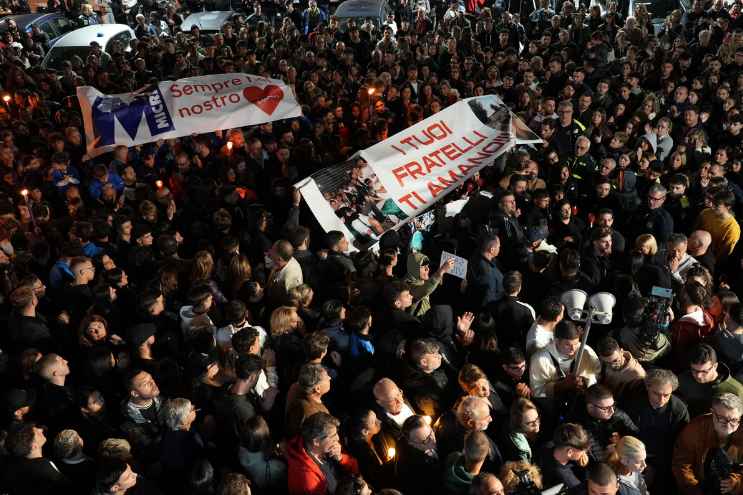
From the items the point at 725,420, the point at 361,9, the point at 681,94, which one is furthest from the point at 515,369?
the point at 361,9

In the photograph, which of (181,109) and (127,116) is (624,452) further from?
(127,116)

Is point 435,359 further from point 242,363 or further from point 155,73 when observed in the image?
point 155,73

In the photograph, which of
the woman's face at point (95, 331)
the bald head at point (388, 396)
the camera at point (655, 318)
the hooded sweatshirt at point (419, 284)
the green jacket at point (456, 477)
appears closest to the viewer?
the green jacket at point (456, 477)

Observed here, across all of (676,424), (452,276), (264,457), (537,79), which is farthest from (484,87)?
(264,457)

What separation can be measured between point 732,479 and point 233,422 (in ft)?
9.90

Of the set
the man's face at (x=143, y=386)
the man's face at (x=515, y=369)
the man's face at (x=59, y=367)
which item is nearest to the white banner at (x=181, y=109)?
the man's face at (x=59, y=367)

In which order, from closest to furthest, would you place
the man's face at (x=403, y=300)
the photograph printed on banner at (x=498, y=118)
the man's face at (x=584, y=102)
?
the man's face at (x=403, y=300) → the photograph printed on banner at (x=498, y=118) → the man's face at (x=584, y=102)

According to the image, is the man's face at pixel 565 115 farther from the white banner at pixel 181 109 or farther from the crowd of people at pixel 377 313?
the white banner at pixel 181 109

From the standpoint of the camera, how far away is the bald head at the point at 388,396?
3.84m

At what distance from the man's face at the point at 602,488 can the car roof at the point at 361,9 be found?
50.9ft

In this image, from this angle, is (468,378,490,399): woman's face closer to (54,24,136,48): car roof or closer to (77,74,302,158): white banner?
(77,74,302,158): white banner

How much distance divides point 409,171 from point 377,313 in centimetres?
222

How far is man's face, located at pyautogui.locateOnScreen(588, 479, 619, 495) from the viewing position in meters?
3.16

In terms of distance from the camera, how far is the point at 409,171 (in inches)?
270
